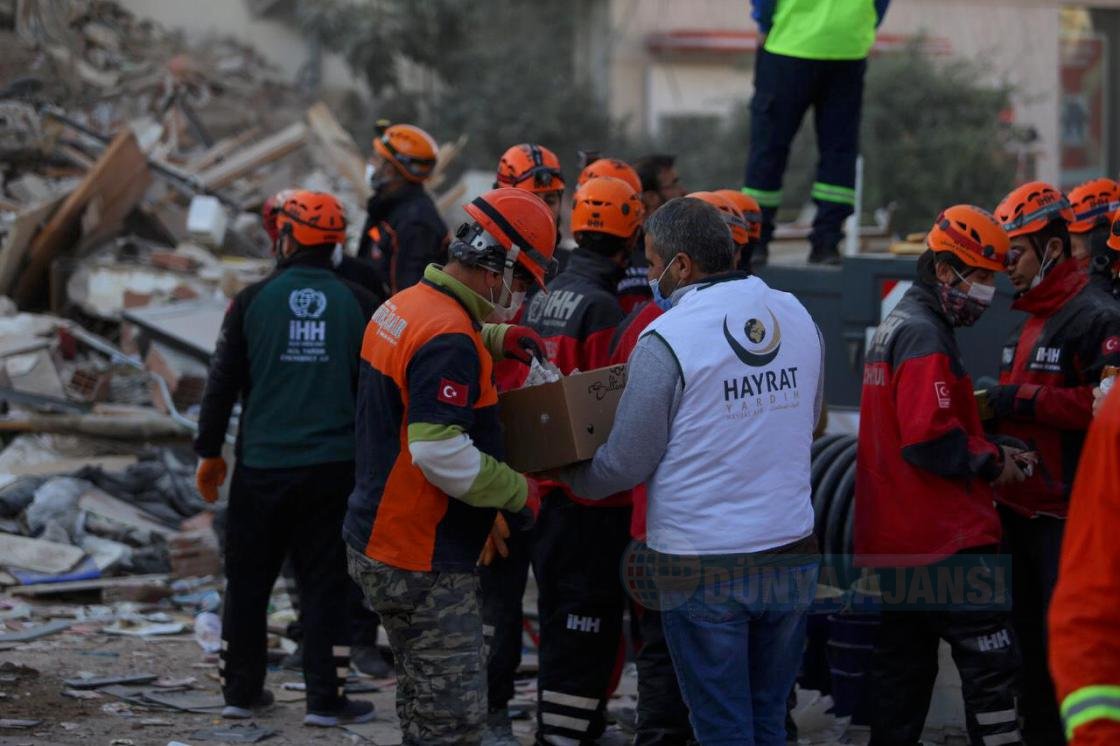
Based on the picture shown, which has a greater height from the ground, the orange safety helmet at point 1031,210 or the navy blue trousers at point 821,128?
the navy blue trousers at point 821,128

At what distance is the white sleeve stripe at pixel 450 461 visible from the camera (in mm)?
4527

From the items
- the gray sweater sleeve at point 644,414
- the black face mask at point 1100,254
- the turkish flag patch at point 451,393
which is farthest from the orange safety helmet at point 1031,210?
the turkish flag patch at point 451,393

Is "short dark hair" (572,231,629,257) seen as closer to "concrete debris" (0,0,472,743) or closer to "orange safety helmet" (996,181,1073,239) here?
"orange safety helmet" (996,181,1073,239)

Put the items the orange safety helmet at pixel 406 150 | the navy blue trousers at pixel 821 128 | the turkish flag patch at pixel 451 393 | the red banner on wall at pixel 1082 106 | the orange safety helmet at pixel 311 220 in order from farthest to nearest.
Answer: the red banner on wall at pixel 1082 106 → the navy blue trousers at pixel 821 128 → the orange safety helmet at pixel 406 150 → the orange safety helmet at pixel 311 220 → the turkish flag patch at pixel 451 393

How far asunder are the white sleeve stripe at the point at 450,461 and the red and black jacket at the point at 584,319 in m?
1.41

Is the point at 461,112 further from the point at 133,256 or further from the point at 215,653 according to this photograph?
the point at 215,653

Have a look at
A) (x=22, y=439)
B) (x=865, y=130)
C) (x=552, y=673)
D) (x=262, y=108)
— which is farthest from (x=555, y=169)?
(x=262, y=108)

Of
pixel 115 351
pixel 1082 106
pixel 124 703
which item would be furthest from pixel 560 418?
pixel 1082 106

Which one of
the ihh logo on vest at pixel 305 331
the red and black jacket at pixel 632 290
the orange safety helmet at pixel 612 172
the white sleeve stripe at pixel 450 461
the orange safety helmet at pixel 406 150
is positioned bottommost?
the white sleeve stripe at pixel 450 461

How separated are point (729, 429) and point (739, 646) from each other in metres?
0.64

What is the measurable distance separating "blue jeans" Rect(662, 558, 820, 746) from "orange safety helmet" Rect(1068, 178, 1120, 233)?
10.6 ft

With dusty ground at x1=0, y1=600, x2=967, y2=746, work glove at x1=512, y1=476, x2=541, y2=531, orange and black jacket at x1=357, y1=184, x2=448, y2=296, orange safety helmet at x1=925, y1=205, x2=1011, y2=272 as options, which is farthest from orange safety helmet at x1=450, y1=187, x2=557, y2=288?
orange and black jacket at x1=357, y1=184, x2=448, y2=296

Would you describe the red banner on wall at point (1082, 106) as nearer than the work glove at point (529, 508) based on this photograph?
No

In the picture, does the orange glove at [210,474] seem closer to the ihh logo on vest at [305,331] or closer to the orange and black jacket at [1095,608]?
the ihh logo on vest at [305,331]
